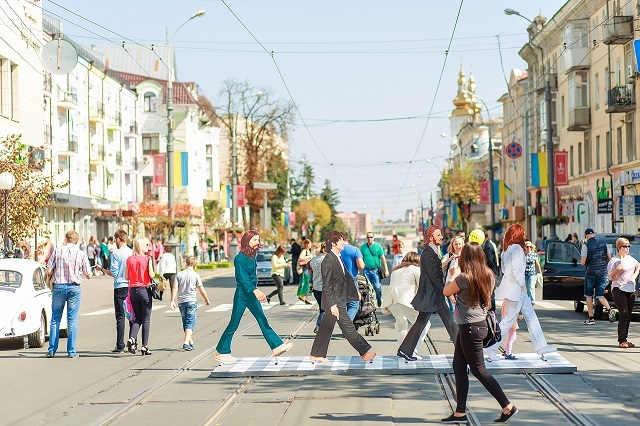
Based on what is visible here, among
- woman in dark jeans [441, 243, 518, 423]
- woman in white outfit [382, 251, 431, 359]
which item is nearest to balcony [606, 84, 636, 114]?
woman in white outfit [382, 251, 431, 359]

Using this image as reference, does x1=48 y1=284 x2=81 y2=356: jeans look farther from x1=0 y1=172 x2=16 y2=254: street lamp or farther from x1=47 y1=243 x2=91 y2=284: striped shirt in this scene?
x1=0 y1=172 x2=16 y2=254: street lamp

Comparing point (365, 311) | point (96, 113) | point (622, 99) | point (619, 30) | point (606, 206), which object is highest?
point (619, 30)

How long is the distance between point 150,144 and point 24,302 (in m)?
68.8

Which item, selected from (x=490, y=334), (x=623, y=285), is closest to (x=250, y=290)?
(x=490, y=334)

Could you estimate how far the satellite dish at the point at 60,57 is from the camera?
1152 inches

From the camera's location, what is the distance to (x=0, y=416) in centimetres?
1085

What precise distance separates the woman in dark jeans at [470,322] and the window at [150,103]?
75.3m

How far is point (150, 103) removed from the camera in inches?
3307

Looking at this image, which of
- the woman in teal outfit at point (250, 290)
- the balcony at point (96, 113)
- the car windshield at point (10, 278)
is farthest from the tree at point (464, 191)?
the woman in teal outfit at point (250, 290)

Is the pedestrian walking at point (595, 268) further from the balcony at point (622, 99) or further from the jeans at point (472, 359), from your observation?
the balcony at point (622, 99)

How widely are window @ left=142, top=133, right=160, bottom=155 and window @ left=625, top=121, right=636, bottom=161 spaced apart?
147ft

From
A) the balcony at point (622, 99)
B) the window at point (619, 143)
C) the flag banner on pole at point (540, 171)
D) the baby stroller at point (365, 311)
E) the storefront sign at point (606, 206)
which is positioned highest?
the balcony at point (622, 99)

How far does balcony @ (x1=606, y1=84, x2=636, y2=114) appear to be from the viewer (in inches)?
1825

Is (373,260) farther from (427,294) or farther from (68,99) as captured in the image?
(68,99)
